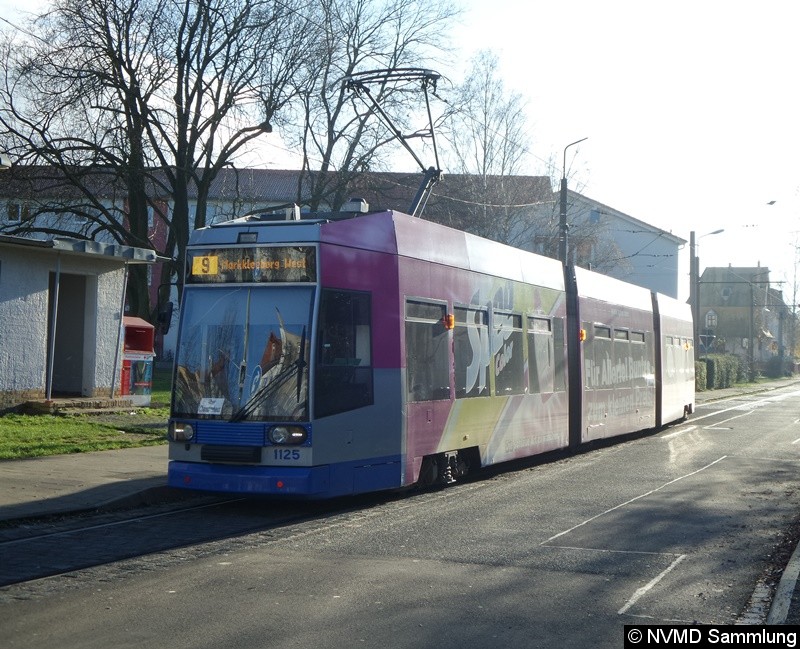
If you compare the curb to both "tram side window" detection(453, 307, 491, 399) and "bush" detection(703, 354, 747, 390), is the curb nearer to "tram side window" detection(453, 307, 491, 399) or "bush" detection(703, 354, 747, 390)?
"tram side window" detection(453, 307, 491, 399)

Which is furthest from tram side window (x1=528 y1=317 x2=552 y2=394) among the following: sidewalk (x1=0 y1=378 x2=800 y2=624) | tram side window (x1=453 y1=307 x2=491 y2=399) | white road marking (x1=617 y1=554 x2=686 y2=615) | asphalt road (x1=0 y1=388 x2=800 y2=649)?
white road marking (x1=617 y1=554 x2=686 y2=615)

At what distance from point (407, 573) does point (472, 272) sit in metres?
6.97

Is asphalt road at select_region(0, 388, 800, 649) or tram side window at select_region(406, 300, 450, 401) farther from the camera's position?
tram side window at select_region(406, 300, 450, 401)

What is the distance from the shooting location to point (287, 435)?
36.2 feet

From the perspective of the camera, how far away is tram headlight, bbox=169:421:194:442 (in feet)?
37.7

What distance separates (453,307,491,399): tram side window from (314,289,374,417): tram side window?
2.37 m

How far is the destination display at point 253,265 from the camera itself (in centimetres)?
1136

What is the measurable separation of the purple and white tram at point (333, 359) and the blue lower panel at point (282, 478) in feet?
0.05

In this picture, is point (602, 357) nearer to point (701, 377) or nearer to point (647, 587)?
point (647, 587)

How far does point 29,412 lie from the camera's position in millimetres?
21328

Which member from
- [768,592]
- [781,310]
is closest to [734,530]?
[768,592]

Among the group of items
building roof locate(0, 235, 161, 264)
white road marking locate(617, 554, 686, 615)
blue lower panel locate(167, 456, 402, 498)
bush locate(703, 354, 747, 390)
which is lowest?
white road marking locate(617, 554, 686, 615)

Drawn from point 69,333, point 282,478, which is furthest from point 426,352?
point 69,333

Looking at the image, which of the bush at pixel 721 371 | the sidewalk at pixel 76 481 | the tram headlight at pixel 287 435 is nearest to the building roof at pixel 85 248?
the sidewalk at pixel 76 481
